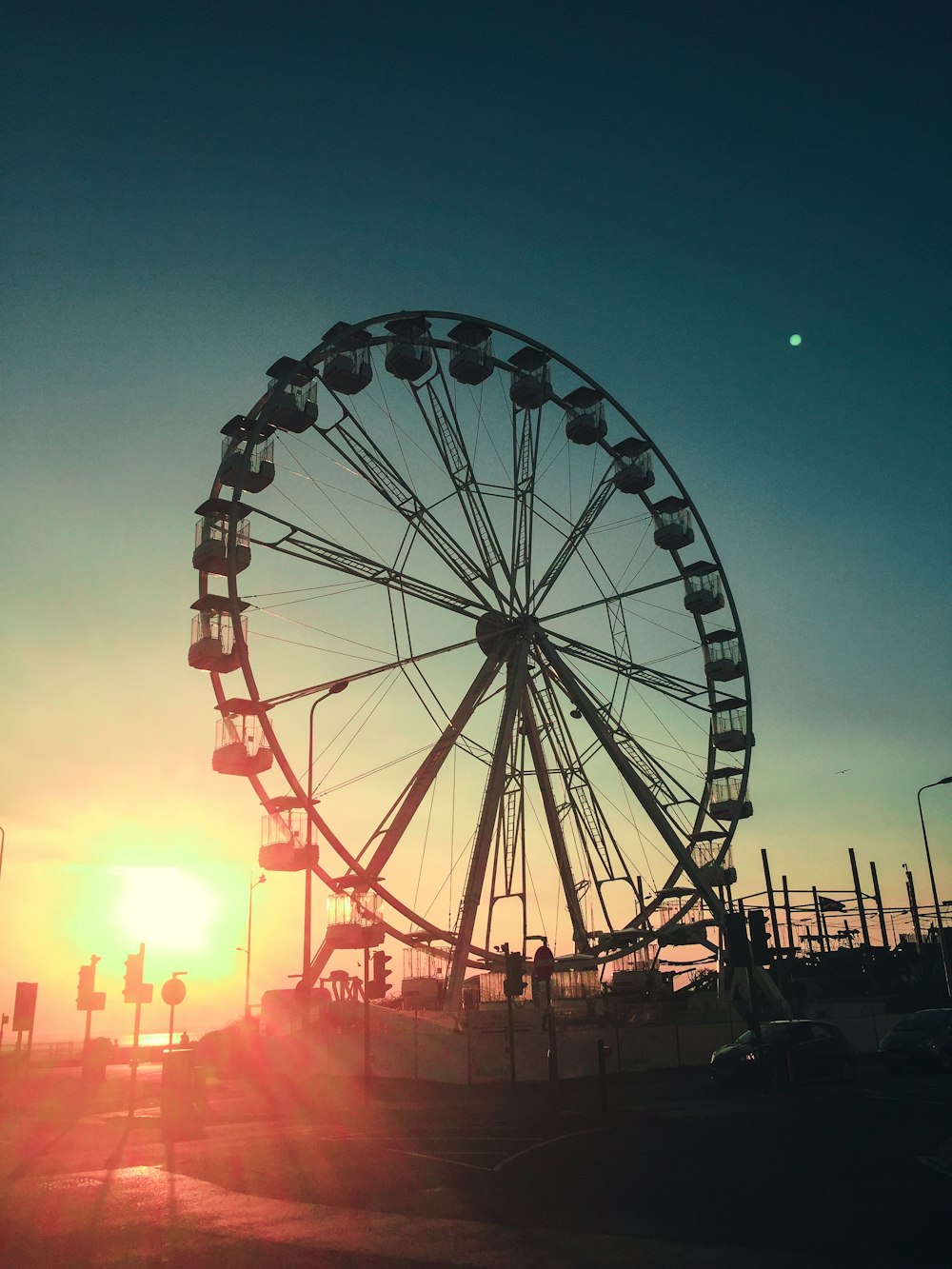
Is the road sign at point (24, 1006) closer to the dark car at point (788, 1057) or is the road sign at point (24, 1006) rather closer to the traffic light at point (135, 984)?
the traffic light at point (135, 984)

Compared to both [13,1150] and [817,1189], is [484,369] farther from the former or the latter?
[817,1189]

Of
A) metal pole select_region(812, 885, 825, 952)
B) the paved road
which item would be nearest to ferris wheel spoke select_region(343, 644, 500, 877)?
the paved road

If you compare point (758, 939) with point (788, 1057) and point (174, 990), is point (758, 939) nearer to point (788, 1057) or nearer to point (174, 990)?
point (788, 1057)

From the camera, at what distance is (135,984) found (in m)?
25.9

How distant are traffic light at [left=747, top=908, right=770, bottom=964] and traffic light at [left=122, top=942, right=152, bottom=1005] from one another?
1407cm

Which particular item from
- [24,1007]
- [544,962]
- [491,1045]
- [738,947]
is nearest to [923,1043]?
[738,947]

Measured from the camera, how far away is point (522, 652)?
102 ft

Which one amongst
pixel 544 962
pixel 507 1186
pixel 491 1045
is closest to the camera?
pixel 507 1186

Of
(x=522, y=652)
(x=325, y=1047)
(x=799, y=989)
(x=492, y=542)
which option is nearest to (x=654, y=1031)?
(x=325, y=1047)

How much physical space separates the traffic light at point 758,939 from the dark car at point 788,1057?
1.61 m

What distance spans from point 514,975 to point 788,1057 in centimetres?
587

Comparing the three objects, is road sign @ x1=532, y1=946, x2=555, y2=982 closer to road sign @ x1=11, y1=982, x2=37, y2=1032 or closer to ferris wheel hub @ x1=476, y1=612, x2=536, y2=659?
ferris wheel hub @ x1=476, y1=612, x2=536, y2=659

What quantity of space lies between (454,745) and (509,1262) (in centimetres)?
2232

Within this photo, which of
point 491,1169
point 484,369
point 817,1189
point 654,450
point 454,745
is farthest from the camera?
point 654,450
